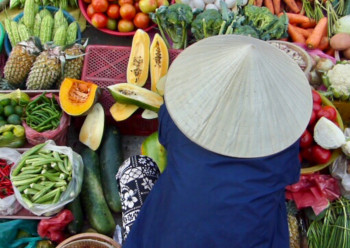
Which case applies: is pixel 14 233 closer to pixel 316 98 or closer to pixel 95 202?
pixel 95 202

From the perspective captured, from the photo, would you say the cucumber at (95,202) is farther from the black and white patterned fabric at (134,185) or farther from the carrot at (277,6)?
the carrot at (277,6)

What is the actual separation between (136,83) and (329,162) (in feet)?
5.06

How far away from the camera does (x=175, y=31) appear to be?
10.5 feet

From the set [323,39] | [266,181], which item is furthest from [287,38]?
[266,181]

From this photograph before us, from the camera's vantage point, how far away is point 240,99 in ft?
→ 4.21

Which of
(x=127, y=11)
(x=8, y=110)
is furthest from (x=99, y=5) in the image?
(x=8, y=110)

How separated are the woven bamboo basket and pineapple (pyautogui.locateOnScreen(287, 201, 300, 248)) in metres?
1.21

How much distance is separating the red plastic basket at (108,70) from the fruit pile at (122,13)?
1.96 ft

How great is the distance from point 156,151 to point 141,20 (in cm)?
140

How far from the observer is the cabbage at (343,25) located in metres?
3.40

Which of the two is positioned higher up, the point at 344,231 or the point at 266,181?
the point at 266,181

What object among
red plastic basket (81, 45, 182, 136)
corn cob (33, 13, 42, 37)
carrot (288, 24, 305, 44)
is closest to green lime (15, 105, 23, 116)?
red plastic basket (81, 45, 182, 136)

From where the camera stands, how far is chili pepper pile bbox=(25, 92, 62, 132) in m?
2.54

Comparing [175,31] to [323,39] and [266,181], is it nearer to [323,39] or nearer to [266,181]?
[323,39]
